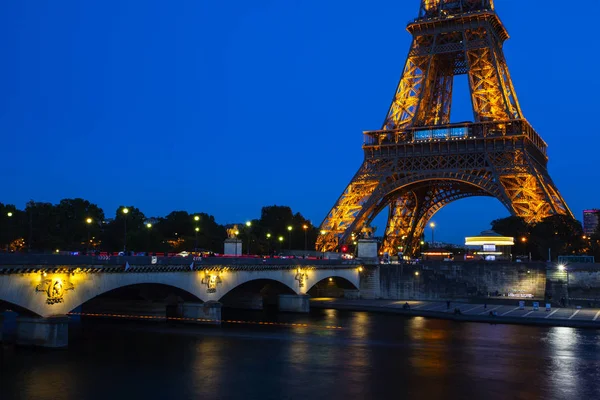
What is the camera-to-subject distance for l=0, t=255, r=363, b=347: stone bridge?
1307 inches

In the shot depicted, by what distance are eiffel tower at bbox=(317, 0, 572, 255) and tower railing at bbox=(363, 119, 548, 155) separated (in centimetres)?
13

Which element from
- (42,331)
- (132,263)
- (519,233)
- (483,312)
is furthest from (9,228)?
(519,233)

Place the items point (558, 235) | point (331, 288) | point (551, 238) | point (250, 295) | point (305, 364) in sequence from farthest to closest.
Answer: point (331, 288) → point (558, 235) → point (551, 238) → point (250, 295) → point (305, 364)

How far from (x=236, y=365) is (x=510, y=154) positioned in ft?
187

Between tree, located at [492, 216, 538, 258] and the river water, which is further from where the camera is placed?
tree, located at [492, 216, 538, 258]

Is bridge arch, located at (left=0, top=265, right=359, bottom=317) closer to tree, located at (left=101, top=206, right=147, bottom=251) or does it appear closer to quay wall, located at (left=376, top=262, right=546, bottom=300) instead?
quay wall, located at (left=376, top=262, right=546, bottom=300)

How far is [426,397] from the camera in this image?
26.7 m

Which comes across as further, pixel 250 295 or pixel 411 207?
pixel 411 207

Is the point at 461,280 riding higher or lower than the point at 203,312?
higher

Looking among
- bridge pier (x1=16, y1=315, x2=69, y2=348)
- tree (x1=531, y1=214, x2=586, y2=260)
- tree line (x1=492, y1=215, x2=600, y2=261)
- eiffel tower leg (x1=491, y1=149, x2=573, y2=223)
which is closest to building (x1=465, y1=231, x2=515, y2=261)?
tree line (x1=492, y1=215, x2=600, y2=261)

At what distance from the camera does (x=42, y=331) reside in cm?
3531

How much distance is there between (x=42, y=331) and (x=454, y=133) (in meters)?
63.9

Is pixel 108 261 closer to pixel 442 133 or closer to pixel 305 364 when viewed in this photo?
pixel 305 364

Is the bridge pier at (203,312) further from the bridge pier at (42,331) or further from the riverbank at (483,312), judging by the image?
the riverbank at (483,312)
